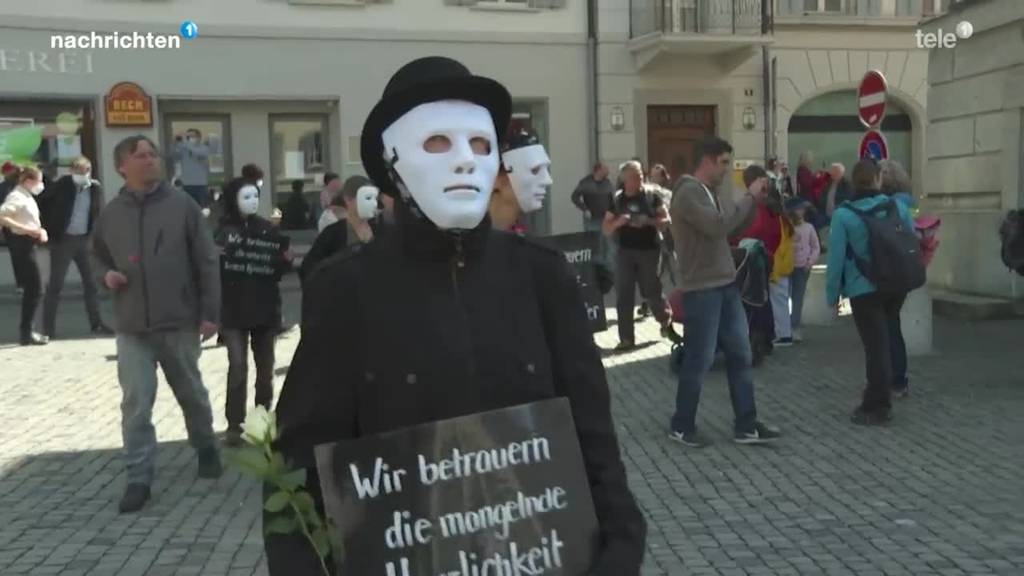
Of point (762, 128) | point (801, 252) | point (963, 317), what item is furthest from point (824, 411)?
point (762, 128)

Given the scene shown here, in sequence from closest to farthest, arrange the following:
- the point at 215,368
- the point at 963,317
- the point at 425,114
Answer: the point at 425,114
the point at 215,368
the point at 963,317

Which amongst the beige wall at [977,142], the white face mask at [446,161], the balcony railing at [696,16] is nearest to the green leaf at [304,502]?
the white face mask at [446,161]

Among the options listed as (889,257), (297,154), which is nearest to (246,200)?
(889,257)

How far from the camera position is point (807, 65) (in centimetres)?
2322

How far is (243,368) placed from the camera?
773 cm

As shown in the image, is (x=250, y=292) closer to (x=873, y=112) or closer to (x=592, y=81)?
(x=873, y=112)

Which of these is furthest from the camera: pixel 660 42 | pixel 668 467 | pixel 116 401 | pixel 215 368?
pixel 660 42

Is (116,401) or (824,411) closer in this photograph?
(824,411)

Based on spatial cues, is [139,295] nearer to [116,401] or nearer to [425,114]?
[116,401]

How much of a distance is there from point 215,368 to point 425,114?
931cm

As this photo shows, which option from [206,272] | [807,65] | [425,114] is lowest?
[206,272]

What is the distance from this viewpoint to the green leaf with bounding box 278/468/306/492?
217 cm

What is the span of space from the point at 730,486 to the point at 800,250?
18.0 ft

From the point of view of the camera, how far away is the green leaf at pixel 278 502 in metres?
2.17
